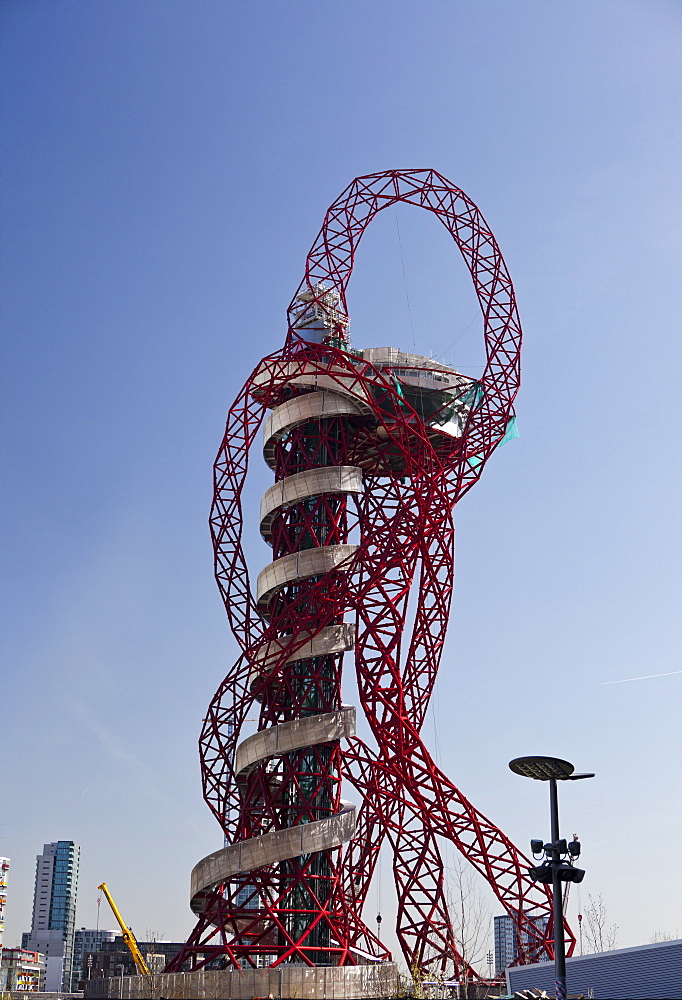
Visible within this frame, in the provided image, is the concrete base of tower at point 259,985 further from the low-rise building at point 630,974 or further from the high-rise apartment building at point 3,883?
the high-rise apartment building at point 3,883

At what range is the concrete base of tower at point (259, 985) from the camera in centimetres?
4078

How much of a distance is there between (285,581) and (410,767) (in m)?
10.4

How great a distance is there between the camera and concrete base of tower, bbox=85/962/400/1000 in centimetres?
4078

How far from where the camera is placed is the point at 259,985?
134 ft

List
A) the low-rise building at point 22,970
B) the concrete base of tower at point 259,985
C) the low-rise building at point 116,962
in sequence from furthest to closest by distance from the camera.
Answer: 1. the low-rise building at point 22,970
2. the low-rise building at point 116,962
3. the concrete base of tower at point 259,985

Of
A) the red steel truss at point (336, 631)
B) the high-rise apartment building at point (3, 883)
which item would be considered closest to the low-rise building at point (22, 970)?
the high-rise apartment building at point (3, 883)

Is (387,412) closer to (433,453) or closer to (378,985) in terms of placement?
(433,453)

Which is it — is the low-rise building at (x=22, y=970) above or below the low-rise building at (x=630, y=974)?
above

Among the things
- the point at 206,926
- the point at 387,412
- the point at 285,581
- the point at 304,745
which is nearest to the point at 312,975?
the point at 206,926

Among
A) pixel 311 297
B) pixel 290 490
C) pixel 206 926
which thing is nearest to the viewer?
pixel 206 926

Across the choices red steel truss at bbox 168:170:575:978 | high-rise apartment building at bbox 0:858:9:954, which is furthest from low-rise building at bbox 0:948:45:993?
red steel truss at bbox 168:170:575:978

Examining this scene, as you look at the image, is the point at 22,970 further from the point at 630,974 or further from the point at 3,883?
the point at 630,974

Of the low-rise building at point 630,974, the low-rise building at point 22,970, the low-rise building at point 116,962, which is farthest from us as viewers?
the low-rise building at point 22,970

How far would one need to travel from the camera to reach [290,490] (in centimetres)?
5262
